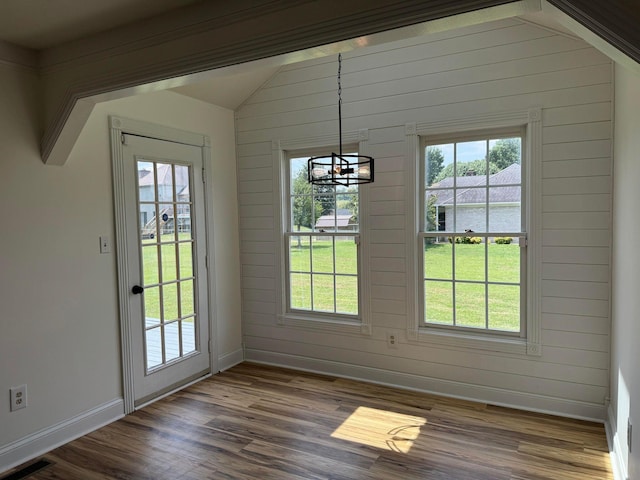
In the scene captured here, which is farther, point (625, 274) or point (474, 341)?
point (474, 341)

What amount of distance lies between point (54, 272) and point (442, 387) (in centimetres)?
309

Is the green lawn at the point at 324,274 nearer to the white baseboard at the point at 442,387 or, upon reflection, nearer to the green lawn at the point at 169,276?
the white baseboard at the point at 442,387

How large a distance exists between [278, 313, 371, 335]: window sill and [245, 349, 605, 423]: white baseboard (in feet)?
1.06

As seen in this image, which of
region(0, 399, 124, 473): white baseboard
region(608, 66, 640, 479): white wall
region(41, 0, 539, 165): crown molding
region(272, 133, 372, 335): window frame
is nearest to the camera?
region(41, 0, 539, 165): crown molding

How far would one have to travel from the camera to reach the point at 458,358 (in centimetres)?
365

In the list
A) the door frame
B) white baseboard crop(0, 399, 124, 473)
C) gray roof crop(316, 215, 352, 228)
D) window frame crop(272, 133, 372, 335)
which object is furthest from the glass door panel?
gray roof crop(316, 215, 352, 228)

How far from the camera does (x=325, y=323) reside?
4.21 metres

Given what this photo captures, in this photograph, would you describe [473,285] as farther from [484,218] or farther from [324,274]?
[324,274]

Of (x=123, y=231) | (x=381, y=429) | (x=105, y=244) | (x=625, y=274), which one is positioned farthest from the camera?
(x=123, y=231)

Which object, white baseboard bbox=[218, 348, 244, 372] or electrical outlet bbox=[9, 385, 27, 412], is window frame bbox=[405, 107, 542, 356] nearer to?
white baseboard bbox=[218, 348, 244, 372]

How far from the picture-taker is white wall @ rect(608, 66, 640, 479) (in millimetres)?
2127

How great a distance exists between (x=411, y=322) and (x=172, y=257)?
7.05 ft

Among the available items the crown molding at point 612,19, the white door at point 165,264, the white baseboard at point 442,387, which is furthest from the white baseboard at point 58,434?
the crown molding at point 612,19

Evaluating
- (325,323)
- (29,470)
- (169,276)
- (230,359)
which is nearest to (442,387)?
(325,323)
